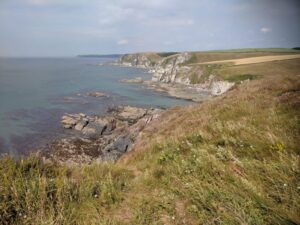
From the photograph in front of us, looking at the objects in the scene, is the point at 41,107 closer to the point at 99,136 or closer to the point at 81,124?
the point at 81,124

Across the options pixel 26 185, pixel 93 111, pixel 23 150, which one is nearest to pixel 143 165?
pixel 26 185

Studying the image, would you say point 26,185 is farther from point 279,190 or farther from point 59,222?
point 279,190

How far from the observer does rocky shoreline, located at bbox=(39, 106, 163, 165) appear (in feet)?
83.9

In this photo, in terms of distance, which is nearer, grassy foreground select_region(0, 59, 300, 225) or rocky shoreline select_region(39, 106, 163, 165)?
grassy foreground select_region(0, 59, 300, 225)

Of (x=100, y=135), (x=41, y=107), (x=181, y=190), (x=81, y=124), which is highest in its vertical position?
(x=181, y=190)

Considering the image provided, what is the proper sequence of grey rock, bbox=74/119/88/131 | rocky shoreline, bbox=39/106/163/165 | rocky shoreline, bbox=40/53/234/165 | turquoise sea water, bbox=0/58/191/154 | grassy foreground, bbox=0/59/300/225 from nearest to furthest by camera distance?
grassy foreground, bbox=0/59/300/225, rocky shoreline, bbox=40/53/234/165, rocky shoreline, bbox=39/106/163/165, turquoise sea water, bbox=0/58/191/154, grey rock, bbox=74/119/88/131

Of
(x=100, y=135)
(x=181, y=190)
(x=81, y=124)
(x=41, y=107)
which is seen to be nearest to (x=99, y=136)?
(x=100, y=135)

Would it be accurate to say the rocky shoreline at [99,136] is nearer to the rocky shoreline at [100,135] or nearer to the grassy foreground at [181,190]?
the rocky shoreline at [100,135]

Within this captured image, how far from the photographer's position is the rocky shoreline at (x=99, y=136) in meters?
25.6

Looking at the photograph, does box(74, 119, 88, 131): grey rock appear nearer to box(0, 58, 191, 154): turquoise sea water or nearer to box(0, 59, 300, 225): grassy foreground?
box(0, 58, 191, 154): turquoise sea water

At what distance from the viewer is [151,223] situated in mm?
3686

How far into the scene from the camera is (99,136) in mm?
36344

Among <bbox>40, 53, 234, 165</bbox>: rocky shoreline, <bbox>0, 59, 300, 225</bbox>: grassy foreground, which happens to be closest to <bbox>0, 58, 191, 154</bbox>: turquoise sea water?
<bbox>40, 53, 234, 165</bbox>: rocky shoreline

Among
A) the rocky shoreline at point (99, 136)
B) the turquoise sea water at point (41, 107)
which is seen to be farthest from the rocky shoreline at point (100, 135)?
the turquoise sea water at point (41, 107)
